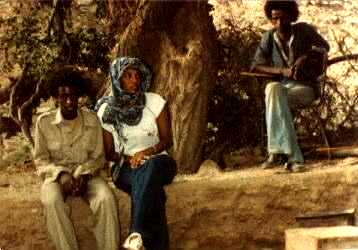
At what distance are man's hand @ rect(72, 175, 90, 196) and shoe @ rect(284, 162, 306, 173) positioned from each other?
4.36 ft

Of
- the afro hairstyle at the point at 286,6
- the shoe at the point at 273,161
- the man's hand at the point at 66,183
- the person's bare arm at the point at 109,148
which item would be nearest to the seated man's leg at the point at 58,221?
the man's hand at the point at 66,183

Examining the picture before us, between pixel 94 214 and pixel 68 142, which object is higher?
pixel 68 142

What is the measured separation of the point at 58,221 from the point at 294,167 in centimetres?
158

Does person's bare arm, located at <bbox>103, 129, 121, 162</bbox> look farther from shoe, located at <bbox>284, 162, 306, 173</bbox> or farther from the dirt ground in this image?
shoe, located at <bbox>284, 162, 306, 173</bbox>

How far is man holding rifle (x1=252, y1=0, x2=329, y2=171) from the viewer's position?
5.20 meters

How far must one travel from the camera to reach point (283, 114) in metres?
5.18

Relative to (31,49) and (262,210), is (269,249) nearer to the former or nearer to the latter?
(262,210)

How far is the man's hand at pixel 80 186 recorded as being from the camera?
14.8 feet

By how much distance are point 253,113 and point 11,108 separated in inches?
62.0

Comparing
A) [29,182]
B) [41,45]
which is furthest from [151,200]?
[41,45]

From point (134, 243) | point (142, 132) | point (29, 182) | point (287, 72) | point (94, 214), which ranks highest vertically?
point (287, 72)

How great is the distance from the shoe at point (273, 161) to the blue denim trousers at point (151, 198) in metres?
0.88

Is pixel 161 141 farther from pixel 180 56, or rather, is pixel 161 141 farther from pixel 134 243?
pixel 180 56

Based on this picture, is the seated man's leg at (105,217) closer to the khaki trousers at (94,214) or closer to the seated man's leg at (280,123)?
the khaki trousers at (94,214)
